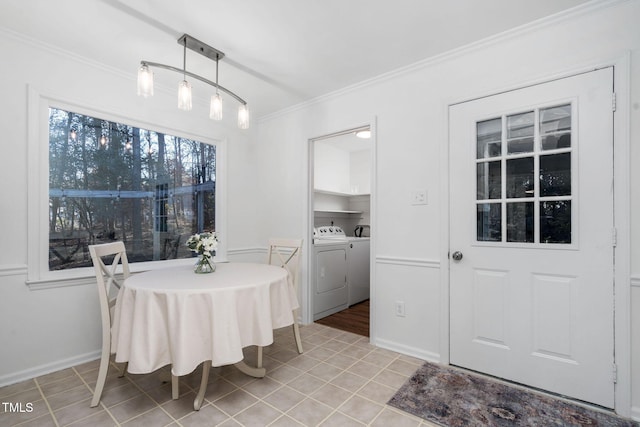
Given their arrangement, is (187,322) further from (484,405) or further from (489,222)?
(489,222)

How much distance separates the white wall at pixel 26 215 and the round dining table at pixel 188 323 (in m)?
0.88

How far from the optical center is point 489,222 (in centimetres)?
228

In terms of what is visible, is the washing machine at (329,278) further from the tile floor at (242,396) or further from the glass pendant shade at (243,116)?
the glass pendant shade at (243,116)

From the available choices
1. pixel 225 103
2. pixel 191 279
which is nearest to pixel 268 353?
pixel 191 279

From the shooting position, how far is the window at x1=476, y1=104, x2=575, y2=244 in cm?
201

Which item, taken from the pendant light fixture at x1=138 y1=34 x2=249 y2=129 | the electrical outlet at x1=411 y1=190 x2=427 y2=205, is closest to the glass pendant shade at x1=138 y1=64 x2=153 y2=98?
the pendant light fixture at x1=138 y1=34 x2=249 y2=129

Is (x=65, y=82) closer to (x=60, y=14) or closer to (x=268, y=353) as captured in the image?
(x=60, y=14)

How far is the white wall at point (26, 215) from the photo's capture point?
218 cm

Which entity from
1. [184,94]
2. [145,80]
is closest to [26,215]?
[145,80]

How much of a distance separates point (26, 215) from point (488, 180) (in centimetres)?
351

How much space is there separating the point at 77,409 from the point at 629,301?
3.42m

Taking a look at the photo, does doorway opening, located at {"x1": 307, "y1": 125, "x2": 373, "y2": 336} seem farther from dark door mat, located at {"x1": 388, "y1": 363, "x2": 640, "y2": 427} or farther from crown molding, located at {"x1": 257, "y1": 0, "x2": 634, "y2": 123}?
dark door mat, located at {"x1": 388, "y1": 363, "x2": 640, "y2": 427}

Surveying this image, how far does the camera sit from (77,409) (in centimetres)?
186

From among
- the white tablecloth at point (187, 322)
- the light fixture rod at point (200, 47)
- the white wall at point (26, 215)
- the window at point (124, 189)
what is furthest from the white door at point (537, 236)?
the white wall at point (26, 215)
